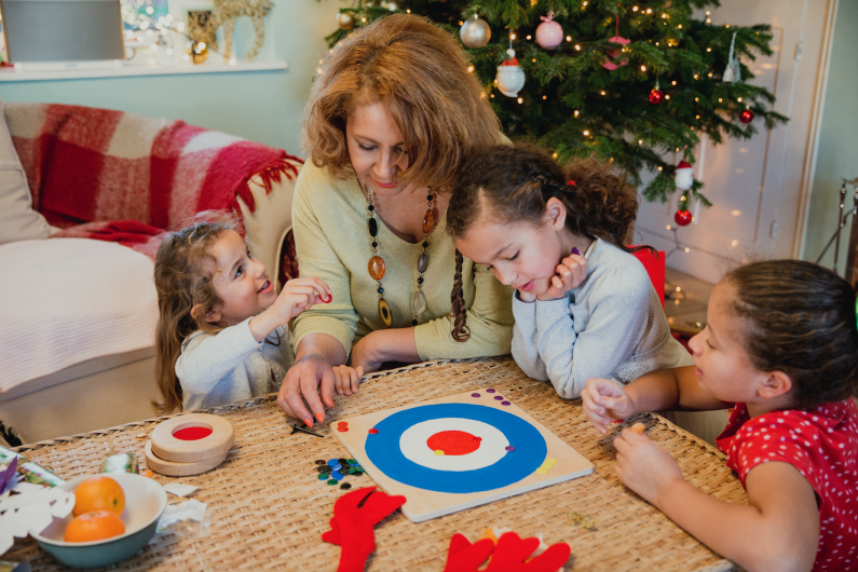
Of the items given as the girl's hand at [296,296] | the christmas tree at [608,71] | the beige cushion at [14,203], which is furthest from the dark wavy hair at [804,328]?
the beige cushion at [14,203]

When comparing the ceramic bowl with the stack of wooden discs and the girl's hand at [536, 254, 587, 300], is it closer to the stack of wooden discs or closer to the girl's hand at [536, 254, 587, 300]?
the stack of wooden discs

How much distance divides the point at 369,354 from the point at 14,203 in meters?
1.39

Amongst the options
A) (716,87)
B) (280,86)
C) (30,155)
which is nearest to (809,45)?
(716,87)

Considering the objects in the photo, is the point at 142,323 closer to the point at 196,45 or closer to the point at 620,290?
the point at 620,290

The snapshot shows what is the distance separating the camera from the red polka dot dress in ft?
2.45

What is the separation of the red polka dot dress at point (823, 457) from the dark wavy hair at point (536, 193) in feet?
1.40

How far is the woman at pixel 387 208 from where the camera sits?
1125 mm

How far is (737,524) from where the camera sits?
2.31ft

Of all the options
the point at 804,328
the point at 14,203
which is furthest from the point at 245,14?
the point at 804,328

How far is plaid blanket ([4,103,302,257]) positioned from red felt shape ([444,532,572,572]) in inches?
67.0

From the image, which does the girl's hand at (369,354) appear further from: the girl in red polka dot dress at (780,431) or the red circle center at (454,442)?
the girl in red polka dot dress at (780,431)

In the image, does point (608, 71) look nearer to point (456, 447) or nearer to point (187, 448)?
point (456, 447)

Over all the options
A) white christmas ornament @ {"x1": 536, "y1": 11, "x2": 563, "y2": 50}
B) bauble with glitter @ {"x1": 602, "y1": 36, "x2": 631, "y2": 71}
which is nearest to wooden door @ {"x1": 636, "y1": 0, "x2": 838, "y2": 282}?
bauble with glitter @ {"x1": 602, "y1": 36, "x2": 631, "y2": 71}

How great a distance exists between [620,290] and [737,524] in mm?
411
